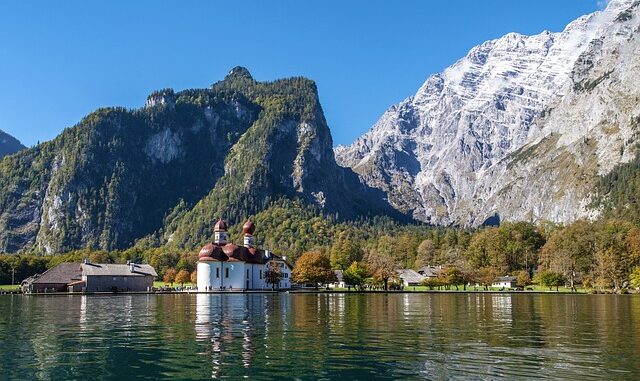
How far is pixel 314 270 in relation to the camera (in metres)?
165

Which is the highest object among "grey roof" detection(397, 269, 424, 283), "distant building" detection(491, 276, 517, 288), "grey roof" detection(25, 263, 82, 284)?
"grey roof" detection(25, 263, 82, 284)

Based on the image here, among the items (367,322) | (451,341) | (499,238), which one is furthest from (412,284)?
(451,341)

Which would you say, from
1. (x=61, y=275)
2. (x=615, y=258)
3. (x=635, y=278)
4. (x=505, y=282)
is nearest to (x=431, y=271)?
(x=505, y=282)

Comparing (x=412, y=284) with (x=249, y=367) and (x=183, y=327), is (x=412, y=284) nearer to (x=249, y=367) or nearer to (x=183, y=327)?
(x=183, y=327)

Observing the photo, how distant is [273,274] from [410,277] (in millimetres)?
43294

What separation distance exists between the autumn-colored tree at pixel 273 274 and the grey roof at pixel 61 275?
47.6 meters

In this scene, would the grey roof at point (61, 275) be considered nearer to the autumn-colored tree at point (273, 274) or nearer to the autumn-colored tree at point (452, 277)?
the autumn-colored tree at point (273, 274)

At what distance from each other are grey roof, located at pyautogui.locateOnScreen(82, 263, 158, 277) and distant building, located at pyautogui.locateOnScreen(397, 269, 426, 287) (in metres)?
71.4

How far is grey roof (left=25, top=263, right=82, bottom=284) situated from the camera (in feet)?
514

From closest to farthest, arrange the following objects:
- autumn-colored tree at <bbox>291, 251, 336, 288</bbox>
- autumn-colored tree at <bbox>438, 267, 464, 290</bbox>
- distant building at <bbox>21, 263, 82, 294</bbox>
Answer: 1. distant building at <bbox>21, 263, 82, 294</bbox>
2. autumn-colored tree at <bbox>291, 251, 336, 288</bbox>
3. autumn-colored tree at <bbox>438, 267, 464, 290</bbox>

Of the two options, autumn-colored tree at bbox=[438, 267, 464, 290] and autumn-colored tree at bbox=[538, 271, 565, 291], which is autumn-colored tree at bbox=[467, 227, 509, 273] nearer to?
autumn-colored tree at bbox=[438, 267, 464, 290]

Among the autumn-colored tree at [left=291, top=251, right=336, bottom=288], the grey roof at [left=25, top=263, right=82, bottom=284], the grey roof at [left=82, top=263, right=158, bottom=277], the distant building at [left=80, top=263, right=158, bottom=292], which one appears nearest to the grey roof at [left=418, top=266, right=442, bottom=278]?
the autumn-colored tree at [left=291, top=251, right=336, bottom=288]

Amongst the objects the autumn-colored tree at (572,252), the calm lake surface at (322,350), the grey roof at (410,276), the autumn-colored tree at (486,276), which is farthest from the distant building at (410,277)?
the calm lake surface at (322,350)

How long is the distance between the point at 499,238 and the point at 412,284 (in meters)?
32.1
